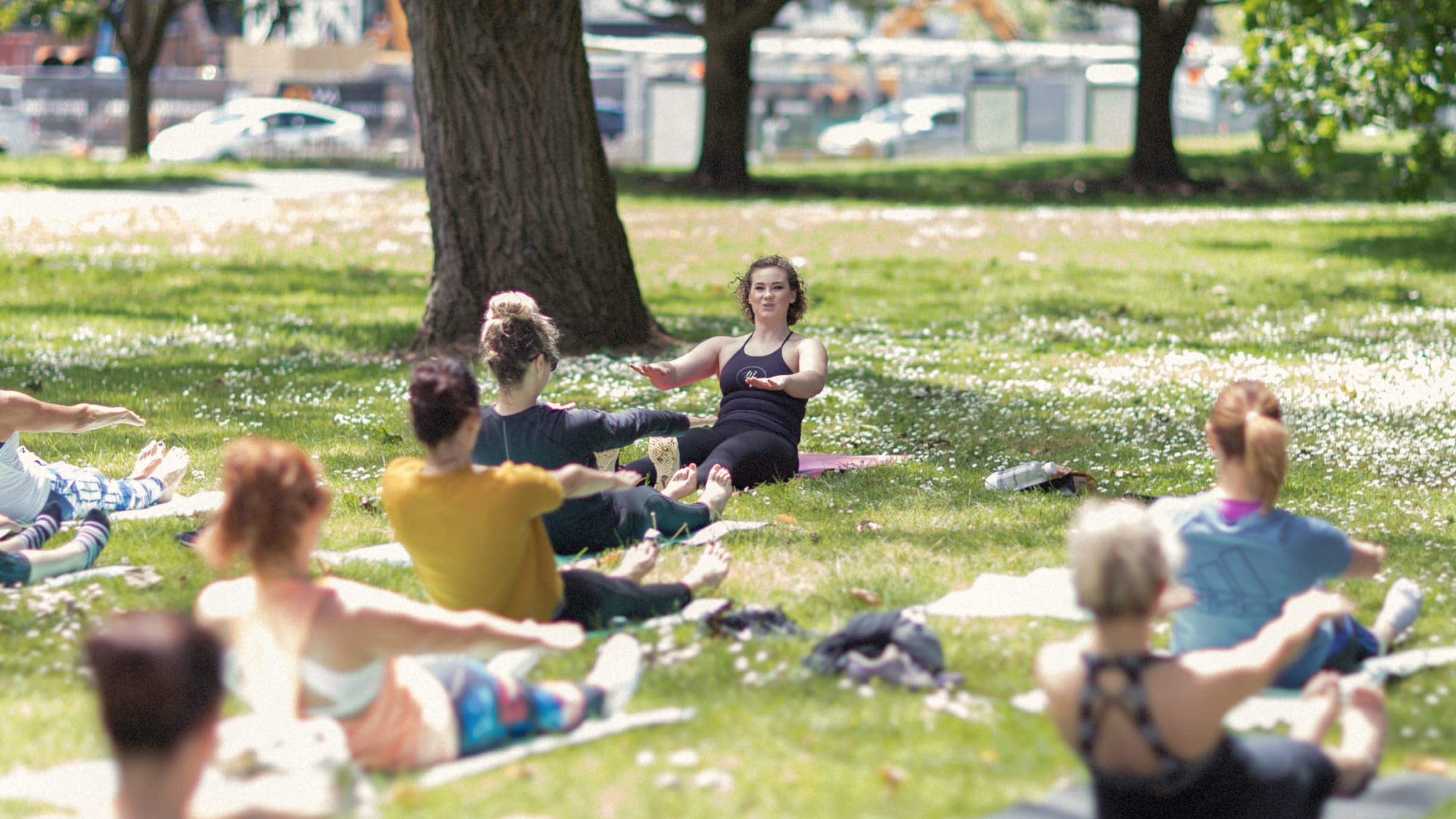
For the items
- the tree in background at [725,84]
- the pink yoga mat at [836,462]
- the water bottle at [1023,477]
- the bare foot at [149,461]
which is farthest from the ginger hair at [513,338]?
the tree in background at [725,84]

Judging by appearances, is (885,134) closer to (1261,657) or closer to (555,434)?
(555,434)

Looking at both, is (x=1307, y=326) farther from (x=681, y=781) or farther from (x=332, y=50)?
(x=332, y=50)

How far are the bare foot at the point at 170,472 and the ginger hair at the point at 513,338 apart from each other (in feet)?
7.65

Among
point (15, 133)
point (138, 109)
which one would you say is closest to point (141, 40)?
point (138, 109)

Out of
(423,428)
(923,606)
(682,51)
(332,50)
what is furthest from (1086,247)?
(332,50)

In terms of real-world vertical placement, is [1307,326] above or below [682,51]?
below

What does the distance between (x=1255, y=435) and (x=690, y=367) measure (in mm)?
3937

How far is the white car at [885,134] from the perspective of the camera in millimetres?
47312

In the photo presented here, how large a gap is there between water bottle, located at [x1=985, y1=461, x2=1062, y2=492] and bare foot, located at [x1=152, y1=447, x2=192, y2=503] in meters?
4.05

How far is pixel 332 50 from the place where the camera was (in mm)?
56250

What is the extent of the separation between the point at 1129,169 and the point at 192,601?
26.2 metres

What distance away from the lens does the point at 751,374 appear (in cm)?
796

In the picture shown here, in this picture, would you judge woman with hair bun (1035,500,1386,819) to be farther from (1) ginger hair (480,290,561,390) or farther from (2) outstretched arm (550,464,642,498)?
(1) ginger hair (480,290,561,390)

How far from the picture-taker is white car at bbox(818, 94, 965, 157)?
47312mm
